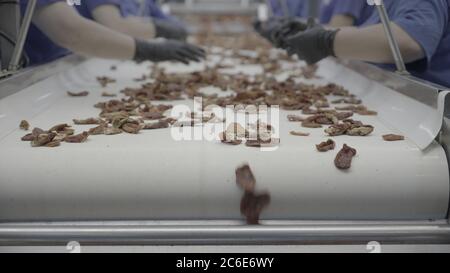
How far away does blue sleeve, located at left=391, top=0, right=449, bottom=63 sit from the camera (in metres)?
1.38

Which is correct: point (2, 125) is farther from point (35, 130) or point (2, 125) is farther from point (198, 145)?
point (198, 145)

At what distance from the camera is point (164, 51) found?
1988mm

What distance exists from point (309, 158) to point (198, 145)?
9.5 inches

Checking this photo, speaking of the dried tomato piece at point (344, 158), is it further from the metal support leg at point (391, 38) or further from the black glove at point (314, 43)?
the black glove at point (314, 43)

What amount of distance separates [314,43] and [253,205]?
94cm

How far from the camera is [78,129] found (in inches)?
47.8

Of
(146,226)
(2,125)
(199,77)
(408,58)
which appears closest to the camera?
(146,226)

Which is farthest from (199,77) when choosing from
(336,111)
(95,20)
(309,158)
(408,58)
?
(309,158)

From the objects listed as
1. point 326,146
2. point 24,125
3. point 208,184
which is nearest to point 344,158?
point 326,146

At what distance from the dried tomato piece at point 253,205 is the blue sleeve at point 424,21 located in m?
0.77

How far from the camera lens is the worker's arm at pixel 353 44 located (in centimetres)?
140

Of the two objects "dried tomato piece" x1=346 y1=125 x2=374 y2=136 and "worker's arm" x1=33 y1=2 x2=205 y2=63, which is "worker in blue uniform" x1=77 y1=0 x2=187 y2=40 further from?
"dried tomato piece" x1=346 y1=125 x2=374 y2=136

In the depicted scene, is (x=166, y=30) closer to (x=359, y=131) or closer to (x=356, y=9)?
(x=356, y=9)

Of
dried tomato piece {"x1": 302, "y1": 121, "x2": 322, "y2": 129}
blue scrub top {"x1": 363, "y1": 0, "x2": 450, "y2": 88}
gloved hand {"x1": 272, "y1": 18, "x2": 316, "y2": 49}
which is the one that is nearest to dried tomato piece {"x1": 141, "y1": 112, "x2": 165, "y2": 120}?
dried tomato piece {"x1": 302, "y1": 121, "x2": 322, "y2": 129}
